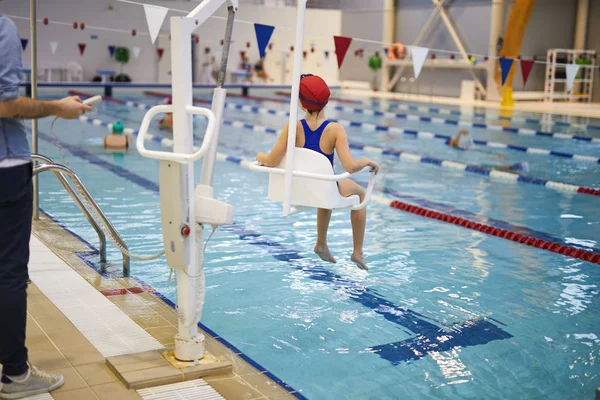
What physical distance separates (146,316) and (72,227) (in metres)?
2.60

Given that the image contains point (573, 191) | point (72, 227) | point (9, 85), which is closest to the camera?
point (9, 85)

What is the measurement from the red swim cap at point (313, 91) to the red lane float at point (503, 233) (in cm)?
280

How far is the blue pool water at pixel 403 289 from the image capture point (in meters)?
3.30

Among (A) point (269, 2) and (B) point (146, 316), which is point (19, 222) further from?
(A) point (269, 2)

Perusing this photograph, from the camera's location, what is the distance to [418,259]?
17.4 feet

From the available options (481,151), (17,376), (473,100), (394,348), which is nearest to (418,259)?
(394,348)

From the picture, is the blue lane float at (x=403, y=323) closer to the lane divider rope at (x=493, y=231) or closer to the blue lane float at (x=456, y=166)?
the lane divider rope at (x=493, y=231)

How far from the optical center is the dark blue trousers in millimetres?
2506

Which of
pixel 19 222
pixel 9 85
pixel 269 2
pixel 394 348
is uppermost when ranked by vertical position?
pixel 269 2

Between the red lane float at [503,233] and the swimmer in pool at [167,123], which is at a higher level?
the swimmer in pool at [167,123]

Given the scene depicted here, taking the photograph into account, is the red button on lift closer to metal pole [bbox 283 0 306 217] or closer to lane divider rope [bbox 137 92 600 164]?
metal pole [bbox 283 0 306 217]

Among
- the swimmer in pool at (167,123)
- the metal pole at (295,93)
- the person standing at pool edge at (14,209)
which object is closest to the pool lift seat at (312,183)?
the metal pole at (295,93)

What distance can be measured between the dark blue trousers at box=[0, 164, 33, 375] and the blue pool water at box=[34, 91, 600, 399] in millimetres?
1169

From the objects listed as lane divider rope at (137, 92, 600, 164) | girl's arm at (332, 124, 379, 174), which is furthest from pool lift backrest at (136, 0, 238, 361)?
lane divider rope at (137, 92, 600, 164)
